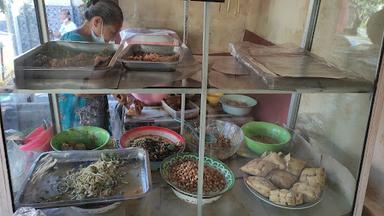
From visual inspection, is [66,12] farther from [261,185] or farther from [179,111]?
[261,185]

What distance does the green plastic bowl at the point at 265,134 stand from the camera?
132cm

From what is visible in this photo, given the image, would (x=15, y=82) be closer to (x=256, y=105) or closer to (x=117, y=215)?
(x=117, y=215)

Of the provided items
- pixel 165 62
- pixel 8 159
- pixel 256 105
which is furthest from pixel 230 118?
pixel 8 159

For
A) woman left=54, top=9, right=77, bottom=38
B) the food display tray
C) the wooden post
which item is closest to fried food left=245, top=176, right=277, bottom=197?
the food display tray

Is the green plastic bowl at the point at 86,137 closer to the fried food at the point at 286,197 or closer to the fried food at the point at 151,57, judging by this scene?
the fried food at the point at 151,57

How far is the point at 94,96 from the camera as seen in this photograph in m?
1.61

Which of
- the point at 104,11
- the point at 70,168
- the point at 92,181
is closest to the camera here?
the point at 92,181

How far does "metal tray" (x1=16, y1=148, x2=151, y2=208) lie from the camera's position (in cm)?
95

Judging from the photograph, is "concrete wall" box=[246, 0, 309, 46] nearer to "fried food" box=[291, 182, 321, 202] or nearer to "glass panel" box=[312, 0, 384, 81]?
"glass panel" box=[312, 0, 384, 81]

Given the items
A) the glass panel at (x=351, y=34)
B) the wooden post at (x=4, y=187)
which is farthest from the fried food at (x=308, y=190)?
the wooden post at (x=4, y=187)

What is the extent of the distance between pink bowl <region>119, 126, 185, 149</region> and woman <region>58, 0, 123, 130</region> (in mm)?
315

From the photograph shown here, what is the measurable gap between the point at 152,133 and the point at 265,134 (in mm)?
545

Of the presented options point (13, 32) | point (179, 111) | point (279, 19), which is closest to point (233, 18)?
point (279, 19)

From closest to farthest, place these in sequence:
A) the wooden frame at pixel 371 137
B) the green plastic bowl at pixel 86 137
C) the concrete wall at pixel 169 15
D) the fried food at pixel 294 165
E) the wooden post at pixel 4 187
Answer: the wooden post at pixel 4 187 → the wooden frame at pixel 371 137 → the fried food at pixel 294 165 → the green plastic bowl at pixel 86 137 → the concrete wall at pixel 169 15
